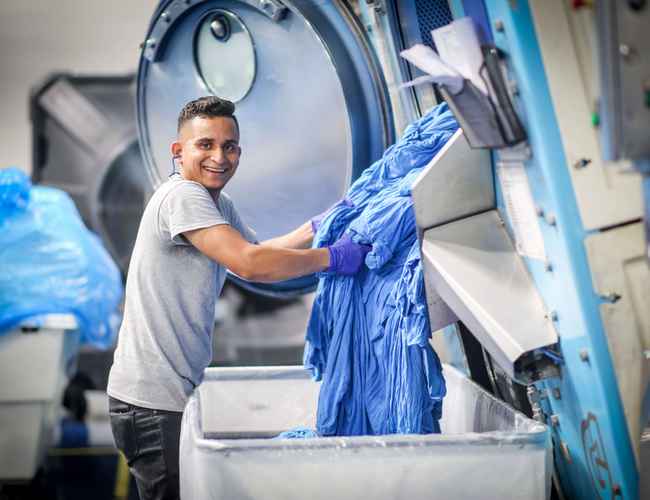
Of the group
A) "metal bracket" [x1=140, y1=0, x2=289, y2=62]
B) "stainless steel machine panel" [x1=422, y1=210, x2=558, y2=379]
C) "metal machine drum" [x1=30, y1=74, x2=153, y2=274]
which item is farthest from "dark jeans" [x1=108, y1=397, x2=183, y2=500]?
"metal machine drum" [x1=30, y1=74, x2=153, y2=274]

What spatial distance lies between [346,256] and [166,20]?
1.03 m

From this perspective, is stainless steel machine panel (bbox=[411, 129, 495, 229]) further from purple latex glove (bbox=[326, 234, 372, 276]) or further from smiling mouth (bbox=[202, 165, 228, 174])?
smiling mouth (bbox=[202, 165, 228, 174])

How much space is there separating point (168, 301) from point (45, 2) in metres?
3.44

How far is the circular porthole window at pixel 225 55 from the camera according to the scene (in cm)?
228

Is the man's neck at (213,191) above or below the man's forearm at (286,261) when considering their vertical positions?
above

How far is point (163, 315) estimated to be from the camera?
1920mm

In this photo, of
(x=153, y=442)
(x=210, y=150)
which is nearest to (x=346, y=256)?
(x=210, y=150)

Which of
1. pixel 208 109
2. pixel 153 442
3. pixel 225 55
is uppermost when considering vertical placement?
pixel 225 55

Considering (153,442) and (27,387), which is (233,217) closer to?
(153,442)

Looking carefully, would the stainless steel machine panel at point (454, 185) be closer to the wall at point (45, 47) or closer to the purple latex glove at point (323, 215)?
the purple latex glove at point (323, 215)

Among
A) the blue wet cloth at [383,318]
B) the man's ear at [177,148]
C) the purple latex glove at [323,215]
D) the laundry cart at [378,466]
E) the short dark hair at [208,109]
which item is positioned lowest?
the laundry cart at [378,466]

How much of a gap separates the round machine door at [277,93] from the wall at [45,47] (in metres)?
2.39

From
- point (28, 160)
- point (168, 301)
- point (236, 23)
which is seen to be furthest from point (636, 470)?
point (28, 160)

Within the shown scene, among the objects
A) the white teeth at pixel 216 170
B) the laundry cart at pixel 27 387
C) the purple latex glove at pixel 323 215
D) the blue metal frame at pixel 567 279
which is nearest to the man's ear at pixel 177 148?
the white teeth at pixel 216 170
